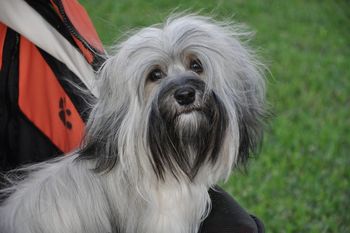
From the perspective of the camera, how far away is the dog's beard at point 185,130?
248 cm

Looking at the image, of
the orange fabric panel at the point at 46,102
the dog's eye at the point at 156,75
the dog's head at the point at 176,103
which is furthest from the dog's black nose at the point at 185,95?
the orange fabric panel at the point at 46,102

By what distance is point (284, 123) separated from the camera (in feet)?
18.4

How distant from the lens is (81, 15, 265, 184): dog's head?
2.51 metres

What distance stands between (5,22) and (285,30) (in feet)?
16.9

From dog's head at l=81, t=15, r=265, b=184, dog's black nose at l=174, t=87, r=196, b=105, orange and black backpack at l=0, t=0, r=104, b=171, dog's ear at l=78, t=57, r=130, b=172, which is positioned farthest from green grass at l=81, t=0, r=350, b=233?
dog's black nose at l=174, t=87, r=196, b=105

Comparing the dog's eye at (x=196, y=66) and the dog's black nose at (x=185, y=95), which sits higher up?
the dog's eye at (x=196, y=66)

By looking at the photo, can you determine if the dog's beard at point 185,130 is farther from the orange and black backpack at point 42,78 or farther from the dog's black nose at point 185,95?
the orange and black backpack at point 42,78

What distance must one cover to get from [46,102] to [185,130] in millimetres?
924

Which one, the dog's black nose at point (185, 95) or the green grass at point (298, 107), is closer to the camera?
the dog's black nose at point (185, 95)

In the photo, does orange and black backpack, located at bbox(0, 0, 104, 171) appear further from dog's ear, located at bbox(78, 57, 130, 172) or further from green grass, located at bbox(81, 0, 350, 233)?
dog's ear, located at bbox(78, 57, 130, 172)

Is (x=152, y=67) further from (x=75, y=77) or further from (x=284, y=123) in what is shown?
(x=284, y=123)

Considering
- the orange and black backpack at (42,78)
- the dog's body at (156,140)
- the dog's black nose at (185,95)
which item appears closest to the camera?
the dog's black nose at (185,95)

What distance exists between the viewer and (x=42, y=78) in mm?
3197

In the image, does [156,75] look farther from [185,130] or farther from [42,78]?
[42,78]
